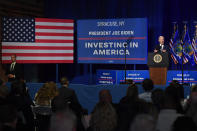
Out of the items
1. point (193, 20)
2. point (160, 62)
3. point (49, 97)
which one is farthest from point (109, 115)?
point (193, 20)

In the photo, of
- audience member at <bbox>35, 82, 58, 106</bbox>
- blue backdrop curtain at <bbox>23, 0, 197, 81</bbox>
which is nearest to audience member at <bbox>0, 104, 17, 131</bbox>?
audience member at <bbox>35, 82, 58, 106</bbox>

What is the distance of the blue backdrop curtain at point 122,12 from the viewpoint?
12.0m

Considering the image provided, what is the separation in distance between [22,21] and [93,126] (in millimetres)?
8382

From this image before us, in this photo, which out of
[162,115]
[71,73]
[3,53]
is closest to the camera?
[162,115]

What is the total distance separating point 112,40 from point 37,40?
8.25 feet

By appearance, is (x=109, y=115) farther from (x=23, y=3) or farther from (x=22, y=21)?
(x=23, y=3)

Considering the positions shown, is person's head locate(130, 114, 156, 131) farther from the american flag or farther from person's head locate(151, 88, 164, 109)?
the american flag

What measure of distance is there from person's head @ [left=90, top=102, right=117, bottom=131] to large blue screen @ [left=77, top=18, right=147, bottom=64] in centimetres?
805

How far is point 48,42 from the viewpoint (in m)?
11.4

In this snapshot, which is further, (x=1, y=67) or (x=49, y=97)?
(x=1, y=67)

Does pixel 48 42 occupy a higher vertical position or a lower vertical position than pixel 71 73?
higher

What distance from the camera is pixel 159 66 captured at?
946 centimetres

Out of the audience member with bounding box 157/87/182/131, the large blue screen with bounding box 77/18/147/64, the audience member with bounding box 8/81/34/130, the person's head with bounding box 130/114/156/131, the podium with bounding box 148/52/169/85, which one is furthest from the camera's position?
the large blue screen with bounding box 77/18/147/64

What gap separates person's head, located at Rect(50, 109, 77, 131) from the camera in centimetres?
286
